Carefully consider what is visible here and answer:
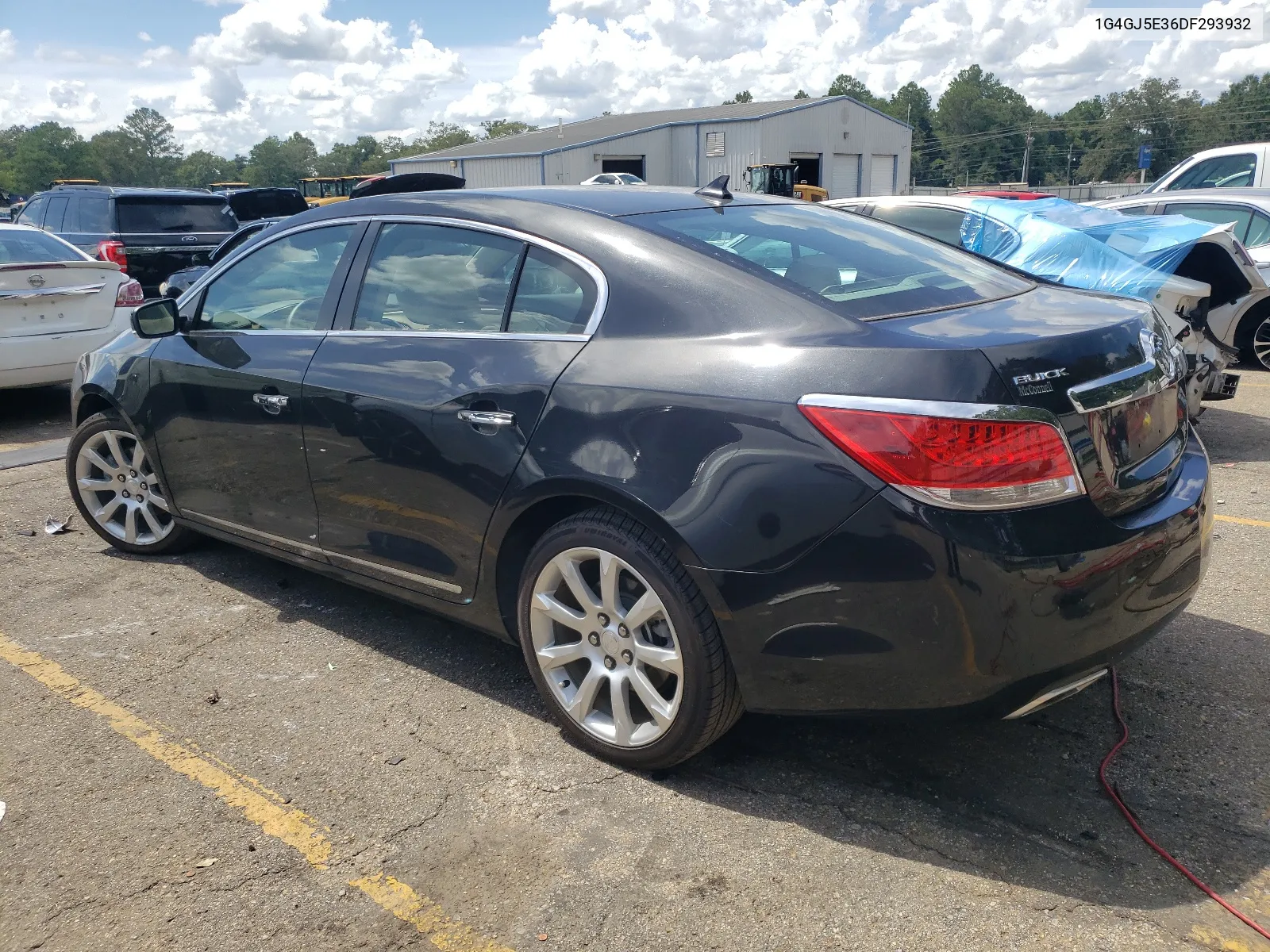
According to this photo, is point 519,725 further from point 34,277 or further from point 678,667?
point 34,277

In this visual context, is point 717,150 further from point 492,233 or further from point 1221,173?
point 492,233

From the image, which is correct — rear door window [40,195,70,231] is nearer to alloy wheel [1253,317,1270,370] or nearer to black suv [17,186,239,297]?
black suv [17,186,239,297]

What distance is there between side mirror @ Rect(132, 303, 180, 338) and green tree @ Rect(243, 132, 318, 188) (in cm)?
12760

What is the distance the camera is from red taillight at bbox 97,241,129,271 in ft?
37.4

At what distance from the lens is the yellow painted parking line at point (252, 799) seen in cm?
243

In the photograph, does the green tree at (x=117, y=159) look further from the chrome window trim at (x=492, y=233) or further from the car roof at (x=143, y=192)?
the chrome window trim at (x=492, y=233)

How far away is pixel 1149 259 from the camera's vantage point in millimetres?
6652

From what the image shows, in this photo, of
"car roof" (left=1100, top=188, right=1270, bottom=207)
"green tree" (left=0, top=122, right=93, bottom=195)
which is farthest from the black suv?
"green tree" (left=0, top=122, right=93, bottom=195)

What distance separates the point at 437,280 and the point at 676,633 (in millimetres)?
1502

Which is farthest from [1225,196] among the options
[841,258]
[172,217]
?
[172,217]

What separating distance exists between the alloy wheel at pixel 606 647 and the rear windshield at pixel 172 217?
37.4ft

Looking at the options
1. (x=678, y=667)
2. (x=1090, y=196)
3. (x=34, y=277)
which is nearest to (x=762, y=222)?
(x=678, y=667)

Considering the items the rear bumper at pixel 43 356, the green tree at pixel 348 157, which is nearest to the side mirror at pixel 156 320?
the rear bumper at pixel 43 356

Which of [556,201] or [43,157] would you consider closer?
[556,201]
